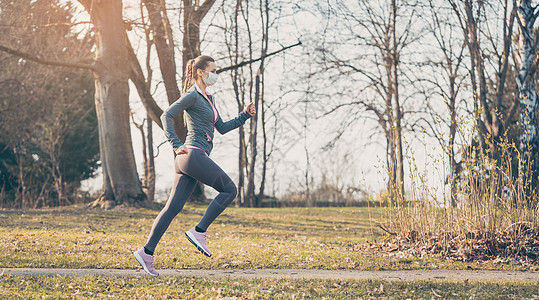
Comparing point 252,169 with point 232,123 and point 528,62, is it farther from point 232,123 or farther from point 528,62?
point 232,123

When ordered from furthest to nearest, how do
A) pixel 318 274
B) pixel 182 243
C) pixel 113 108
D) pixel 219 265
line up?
pixel 113 108 → pixel 182 243 → pixel 219 265 → pixel 318 274

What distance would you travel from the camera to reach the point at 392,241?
36.8ft

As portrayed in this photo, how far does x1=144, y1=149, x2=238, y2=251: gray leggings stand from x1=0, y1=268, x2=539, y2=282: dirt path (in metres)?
1.21

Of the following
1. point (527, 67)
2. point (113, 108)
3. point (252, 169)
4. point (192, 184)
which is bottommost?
point (192, 184)

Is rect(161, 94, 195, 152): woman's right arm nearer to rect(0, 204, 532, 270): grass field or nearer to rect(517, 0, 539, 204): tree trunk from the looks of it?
rect(0, 204, 532, 270): grass field

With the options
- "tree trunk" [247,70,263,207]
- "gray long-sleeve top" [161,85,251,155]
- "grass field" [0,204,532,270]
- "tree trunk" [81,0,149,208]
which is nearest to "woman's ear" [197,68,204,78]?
"gray long-sleeve top" [161,85,251,155]

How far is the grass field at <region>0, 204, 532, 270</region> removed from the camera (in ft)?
30.2

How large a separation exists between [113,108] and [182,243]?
25.7 ft

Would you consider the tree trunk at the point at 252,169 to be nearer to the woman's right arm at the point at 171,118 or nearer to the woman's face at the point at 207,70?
the woman's face at the point at 207,70

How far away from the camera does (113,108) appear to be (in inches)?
718

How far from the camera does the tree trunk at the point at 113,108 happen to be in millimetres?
18219

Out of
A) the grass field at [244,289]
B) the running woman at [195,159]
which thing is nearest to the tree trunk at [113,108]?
the grass field at [244,289]

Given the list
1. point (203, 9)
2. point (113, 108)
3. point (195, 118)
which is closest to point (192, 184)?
point (195, 118)

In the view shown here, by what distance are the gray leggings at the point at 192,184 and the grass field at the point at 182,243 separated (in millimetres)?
2029
